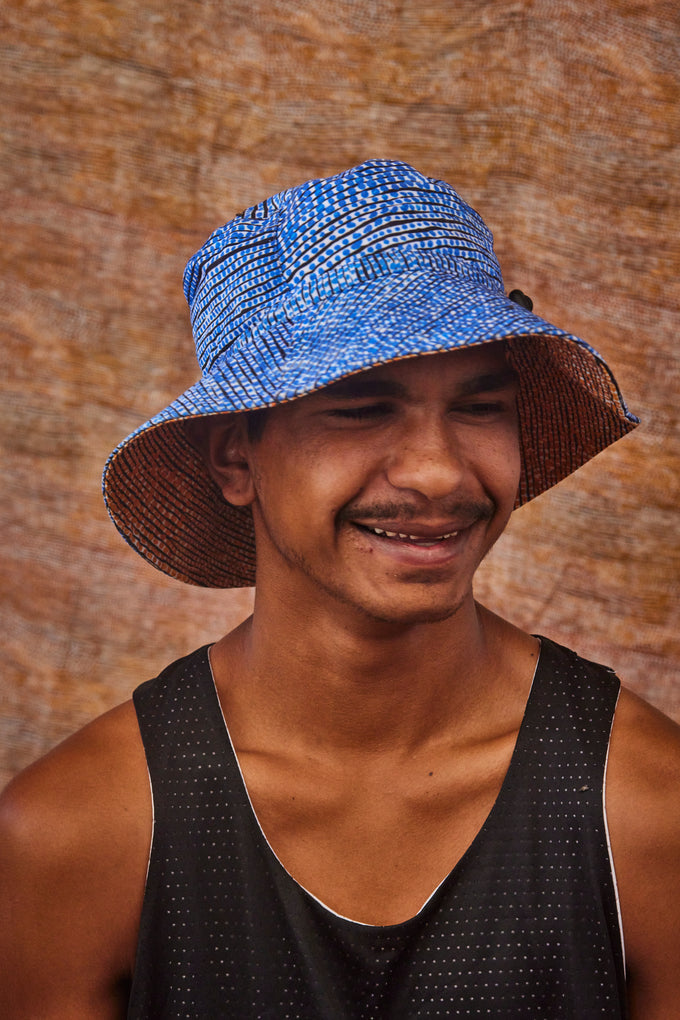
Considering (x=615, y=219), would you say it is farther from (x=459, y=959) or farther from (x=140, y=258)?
(x=459, y=959)

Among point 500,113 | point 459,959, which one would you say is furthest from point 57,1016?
point 500,113

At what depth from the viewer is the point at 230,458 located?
1646 mm

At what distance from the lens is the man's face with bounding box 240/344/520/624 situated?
1.43 m

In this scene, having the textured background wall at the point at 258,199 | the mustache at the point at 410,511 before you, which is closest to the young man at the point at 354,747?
the mustache at the point at 410,511

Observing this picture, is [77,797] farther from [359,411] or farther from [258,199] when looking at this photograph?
[258,199]

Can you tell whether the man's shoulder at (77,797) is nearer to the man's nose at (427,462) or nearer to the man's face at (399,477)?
the man's face at (399,477)

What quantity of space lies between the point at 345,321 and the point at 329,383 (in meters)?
0.10

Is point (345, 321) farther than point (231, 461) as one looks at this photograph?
No

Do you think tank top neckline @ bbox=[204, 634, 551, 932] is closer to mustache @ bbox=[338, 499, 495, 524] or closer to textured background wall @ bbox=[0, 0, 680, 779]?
mustache @ bbox=[338, 499, 495, 524]

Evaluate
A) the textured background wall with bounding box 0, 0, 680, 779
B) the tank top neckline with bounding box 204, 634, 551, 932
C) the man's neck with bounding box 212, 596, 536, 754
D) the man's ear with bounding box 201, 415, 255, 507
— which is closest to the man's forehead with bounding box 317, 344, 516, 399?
the man's ear with bounding box 201, 415, 255, 507

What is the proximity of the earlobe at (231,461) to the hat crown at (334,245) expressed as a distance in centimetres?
11

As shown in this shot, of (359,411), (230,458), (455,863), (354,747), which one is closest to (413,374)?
(359,411)

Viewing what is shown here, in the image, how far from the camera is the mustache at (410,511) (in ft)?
4.71

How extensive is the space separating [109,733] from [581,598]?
1457 mm
